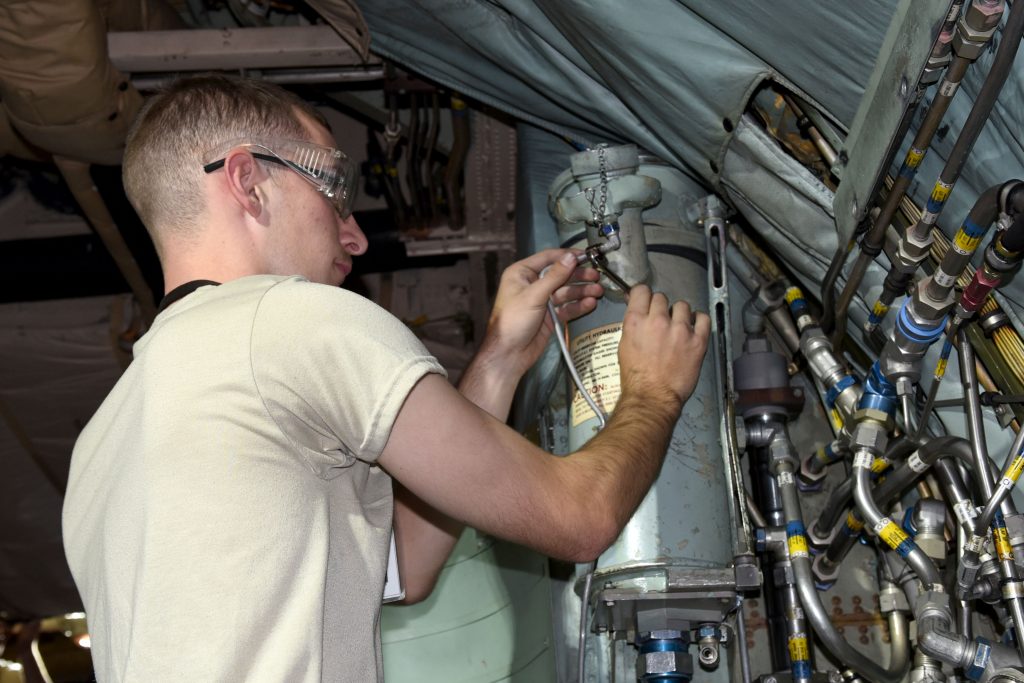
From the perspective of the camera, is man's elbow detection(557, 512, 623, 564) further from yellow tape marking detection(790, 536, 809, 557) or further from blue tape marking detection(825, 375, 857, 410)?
blue tape marking detection(825, 375, 857, 410)

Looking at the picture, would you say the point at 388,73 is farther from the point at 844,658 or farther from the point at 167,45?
the point at 844,658

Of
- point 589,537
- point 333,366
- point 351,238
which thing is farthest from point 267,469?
point 351,238

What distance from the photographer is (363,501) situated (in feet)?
4.76

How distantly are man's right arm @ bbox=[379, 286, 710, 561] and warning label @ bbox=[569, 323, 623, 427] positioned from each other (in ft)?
0.64

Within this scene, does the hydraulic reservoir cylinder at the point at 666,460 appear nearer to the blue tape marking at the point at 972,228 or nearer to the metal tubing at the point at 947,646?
the metal tubing at the point at 947,646

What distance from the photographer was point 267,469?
49.9 inches

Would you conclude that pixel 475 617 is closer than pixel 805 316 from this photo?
No

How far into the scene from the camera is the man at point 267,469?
4.01 feet

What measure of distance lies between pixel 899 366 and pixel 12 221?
2647 mm

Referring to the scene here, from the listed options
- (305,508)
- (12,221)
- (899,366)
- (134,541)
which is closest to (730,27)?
(899,366)

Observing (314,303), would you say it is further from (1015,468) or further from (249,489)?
(1015,468)

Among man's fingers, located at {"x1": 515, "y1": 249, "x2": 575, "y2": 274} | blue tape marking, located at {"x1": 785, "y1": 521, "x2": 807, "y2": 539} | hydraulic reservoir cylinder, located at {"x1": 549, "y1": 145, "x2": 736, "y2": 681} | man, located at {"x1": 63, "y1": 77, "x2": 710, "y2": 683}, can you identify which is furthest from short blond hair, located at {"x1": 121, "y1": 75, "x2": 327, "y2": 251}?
blue tape marking, located at {"x1": 785, "y1": 521, "x2": 807, "y2": 539}

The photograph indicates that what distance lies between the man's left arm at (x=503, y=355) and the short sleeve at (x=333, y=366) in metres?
0.54

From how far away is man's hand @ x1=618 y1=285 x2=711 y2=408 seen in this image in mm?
1673
